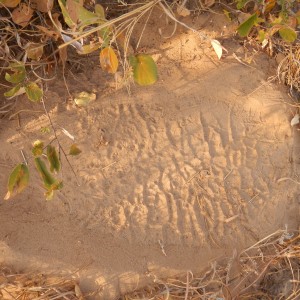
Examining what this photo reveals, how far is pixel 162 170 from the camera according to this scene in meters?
1.79

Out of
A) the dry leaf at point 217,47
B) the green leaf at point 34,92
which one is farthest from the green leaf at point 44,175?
the dry leaf at point 217,47

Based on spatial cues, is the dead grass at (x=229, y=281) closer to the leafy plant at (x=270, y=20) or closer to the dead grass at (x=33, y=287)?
the dead grass at (x=33, y=287)

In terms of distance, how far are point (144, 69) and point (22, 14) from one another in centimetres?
44

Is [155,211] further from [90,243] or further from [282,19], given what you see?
[282,19]

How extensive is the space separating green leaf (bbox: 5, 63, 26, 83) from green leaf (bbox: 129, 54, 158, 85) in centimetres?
35

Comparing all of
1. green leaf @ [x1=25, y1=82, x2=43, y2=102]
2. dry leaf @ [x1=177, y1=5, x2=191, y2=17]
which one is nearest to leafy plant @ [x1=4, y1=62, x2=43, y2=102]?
green leaf @ [x1=25, y1=82, x2=43, y2=102]

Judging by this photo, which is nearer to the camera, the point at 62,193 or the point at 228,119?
the point at 62,193

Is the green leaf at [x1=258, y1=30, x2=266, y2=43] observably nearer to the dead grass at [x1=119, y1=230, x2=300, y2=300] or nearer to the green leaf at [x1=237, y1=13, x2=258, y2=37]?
the green leaf at [x1=237, y1=13, x2=258, y2=37]

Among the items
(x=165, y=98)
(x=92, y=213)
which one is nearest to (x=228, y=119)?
(x=165, y=98)

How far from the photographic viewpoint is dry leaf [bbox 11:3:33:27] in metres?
1.55

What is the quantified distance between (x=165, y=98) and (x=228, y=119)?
0.26m

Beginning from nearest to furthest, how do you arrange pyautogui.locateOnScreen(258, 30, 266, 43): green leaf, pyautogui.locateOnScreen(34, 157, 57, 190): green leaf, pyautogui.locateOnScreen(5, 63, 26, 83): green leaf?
pyautogui.locateOnScreen(34, 157, 57, 190): green leaf
pyautogui.locateOnScreen(5, 63, 26, 83): green leaf
pyautogui.locateOnScreen(258, 30, 266, 43): green leaf

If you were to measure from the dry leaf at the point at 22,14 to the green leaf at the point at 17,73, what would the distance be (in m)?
0.15

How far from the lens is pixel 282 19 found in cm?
175
